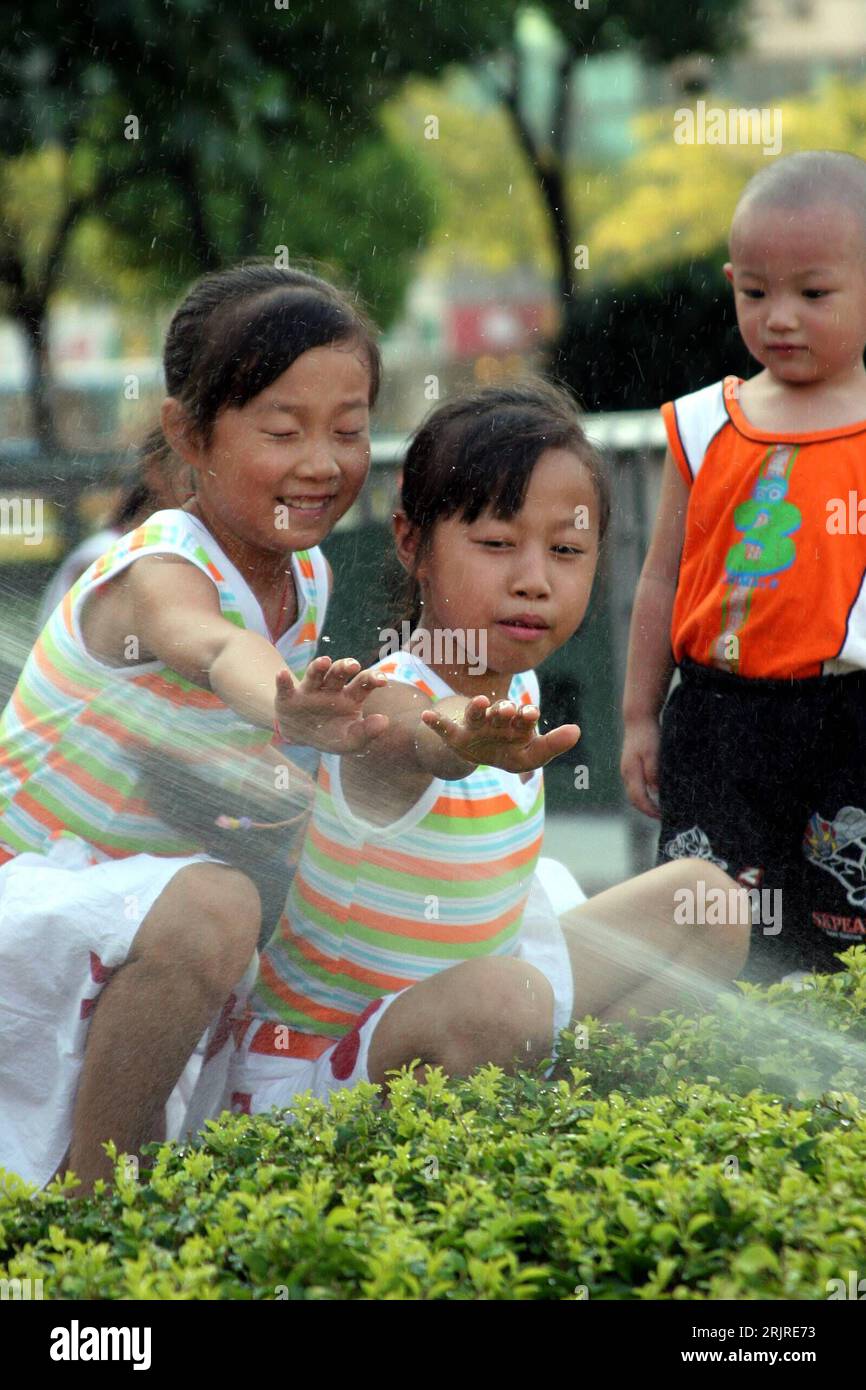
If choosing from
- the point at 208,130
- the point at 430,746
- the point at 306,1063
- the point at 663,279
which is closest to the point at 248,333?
the point at 430,746

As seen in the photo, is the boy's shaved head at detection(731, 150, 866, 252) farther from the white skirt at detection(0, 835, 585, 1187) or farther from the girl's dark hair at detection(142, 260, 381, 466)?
the white skirt at detection(0, 835, 585, 1187)

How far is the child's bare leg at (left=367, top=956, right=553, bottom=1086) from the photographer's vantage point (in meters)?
2.26

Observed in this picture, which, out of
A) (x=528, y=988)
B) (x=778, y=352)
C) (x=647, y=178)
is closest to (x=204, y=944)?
(x=528, y=988)

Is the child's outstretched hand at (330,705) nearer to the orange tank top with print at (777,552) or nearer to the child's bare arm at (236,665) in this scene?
the child's bare arm at (236,665)

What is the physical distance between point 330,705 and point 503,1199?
23.0 inches

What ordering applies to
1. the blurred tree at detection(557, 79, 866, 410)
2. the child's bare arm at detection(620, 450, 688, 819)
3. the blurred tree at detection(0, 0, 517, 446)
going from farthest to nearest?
the blurred tree at detection(0, 0, 517, 446) → the blurred tree at detection(557, 79, 866, 410) → the child's bare arm at detection(620, 450, 688, 819)

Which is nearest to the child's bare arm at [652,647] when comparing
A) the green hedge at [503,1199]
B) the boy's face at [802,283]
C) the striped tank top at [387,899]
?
the boy's face at [802,283]

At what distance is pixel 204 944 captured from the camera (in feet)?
7.29

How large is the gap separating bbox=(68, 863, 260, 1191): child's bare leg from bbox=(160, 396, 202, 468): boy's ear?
66 centimetres

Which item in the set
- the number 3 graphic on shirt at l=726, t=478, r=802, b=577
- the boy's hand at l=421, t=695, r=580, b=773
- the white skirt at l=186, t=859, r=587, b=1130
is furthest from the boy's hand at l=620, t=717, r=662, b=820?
the boy's hand at l=421, t=695, r=580, b=773

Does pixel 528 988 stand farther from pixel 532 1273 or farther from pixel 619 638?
pixel 619 638

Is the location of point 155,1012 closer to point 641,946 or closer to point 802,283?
point 641,946

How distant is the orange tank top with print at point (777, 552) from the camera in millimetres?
2742
